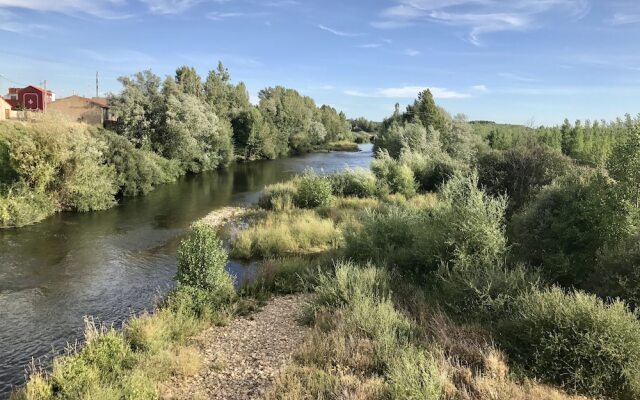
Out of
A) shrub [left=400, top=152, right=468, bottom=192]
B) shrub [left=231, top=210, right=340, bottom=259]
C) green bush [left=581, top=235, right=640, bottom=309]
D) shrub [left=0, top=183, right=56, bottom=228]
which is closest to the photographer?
green bush [left=581, top=235, right=640, bottom=309]

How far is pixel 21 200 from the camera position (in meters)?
24.4

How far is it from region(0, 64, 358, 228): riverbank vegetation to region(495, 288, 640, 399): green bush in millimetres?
24982

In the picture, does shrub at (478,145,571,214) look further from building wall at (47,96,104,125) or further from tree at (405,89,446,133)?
building wall at (47,96,104,125)

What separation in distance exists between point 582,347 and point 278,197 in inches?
946

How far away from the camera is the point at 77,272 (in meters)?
17.1

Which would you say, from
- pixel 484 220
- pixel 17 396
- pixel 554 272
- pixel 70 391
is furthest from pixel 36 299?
pixel 554 272

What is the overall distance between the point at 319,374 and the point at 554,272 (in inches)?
268

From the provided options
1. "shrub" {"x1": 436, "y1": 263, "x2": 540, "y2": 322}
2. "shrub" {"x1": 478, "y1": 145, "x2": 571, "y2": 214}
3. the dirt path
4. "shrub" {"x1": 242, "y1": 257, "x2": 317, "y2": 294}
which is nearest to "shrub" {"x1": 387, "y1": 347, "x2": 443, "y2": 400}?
the dirt path

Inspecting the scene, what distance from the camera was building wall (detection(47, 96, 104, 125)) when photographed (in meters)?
49.1

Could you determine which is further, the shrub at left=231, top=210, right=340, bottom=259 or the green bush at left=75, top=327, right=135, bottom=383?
the shrub at left=231, top=210, right=340, bottom=259

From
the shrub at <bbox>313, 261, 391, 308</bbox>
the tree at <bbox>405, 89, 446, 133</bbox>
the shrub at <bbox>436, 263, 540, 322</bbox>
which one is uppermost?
the tree at <bbox>405, 89, 446, 133</bbox>

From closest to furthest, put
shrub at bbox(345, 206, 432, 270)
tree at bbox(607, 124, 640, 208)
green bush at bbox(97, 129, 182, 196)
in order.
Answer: tree at bbox(607, 124, 640, 208)
shrub at bbox(345, 206, 432, 270)
green bush at bbox(97, 129, 182, 196)

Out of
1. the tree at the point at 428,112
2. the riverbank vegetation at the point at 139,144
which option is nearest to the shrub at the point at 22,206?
the riverbank vegetation at the point at 139,144

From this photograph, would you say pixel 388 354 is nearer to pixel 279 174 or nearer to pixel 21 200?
pixel 21 200
